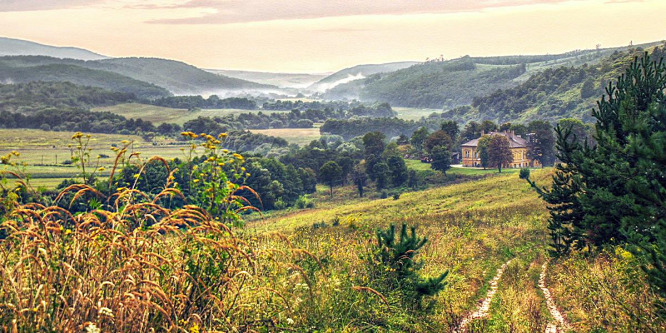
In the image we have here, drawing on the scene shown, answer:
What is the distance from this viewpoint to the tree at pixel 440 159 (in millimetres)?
101062

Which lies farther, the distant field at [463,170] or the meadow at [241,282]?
the distant field at [463,170]

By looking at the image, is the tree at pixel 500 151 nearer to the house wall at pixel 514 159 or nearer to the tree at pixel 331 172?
the house wall at pixel 514 159

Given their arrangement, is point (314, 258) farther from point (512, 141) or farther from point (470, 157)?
point (470, 157)

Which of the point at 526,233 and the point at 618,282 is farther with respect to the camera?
the point at 526,233

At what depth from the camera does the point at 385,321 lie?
9.94 m

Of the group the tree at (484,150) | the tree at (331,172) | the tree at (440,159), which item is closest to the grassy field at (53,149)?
the tree at (331,172)

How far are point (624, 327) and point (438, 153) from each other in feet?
305

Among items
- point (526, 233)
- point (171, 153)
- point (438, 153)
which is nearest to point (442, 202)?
point (526, 233)

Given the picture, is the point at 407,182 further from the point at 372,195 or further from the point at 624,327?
the point at 624,327

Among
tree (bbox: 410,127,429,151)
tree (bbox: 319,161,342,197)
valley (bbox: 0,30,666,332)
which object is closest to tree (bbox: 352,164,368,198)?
tree (bbox: 319,161,342,197)

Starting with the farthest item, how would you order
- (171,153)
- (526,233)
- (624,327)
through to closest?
(171,153)
(526,233)
(624,327)

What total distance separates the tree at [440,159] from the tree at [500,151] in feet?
24.3

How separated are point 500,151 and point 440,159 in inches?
401

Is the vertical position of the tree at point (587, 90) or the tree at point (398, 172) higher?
the tree at point (587, 90)
